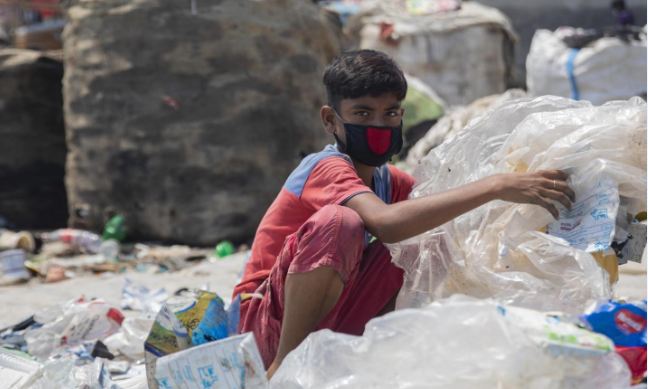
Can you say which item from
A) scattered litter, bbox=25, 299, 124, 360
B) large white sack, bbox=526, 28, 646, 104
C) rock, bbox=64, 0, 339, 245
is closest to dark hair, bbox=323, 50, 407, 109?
scattered litter, bbox=25, 299, 124, 360

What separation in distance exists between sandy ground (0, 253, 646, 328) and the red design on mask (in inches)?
48.2

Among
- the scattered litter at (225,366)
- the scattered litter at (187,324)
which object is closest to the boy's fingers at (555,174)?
the scattered litter at (225,366)

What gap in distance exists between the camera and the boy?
195cm

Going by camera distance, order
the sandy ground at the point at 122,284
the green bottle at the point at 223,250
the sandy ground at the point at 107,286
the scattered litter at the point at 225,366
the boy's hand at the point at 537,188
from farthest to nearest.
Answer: the green bottle at the point at 223,250, the sandy ground at the point at 107,286, the sandy ground at the point at 122,284, the boy's hand at the point at 537,188, the scattered litter at the point at 225,366

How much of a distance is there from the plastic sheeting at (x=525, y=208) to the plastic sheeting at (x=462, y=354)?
363mm

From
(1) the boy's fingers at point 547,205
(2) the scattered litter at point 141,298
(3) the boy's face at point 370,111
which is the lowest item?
(2) the scattered litter at point 141,298

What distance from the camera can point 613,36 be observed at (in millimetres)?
5629

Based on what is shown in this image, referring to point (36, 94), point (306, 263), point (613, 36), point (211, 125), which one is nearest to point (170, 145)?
point (211, 125)

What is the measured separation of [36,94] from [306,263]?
16.3ft

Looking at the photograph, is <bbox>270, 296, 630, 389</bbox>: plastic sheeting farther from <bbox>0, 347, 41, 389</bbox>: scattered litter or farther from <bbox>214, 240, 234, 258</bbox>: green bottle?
<bbox>214, 240, 234, 258</bbox>: green bottle

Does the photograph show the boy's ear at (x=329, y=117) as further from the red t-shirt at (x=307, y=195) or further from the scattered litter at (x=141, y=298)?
the scattered litter at (x=141, y=298)

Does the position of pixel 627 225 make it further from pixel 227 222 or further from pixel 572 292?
pixel 227 222

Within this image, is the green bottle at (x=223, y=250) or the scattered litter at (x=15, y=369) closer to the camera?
the scattered litter at (x=15, y=369)

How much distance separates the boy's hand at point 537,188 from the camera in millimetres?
1906
